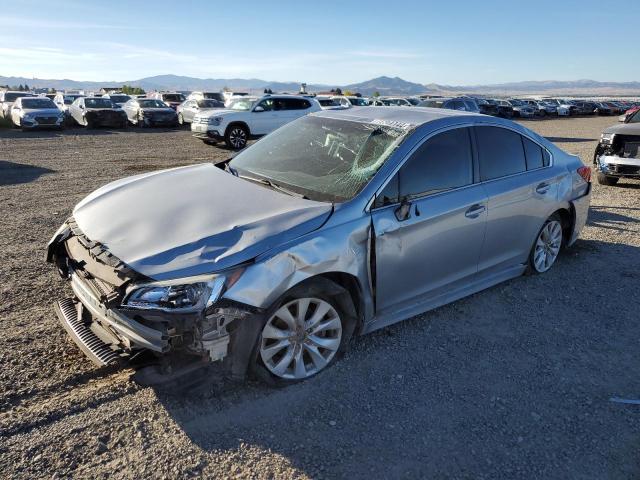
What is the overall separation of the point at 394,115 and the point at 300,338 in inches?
81.9

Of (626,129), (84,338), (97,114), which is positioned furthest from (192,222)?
(97,114)

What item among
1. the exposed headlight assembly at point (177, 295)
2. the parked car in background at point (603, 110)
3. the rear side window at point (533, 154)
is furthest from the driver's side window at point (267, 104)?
the parked car in background at point (603, 110)

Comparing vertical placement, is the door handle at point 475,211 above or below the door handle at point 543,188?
below

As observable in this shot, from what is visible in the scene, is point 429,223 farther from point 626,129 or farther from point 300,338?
point 626,129

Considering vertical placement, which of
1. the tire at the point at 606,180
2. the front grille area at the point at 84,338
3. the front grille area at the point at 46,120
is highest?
the front grille area at the point at 46,120

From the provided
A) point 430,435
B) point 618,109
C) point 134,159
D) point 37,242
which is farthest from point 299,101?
point 618,109

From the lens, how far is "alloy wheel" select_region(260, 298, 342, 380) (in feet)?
10.1

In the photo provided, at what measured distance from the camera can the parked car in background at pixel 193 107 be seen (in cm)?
2486

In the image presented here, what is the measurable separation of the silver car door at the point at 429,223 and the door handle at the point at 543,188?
2.92 ft

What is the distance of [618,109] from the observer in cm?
5572

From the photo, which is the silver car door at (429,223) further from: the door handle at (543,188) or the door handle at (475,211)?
the door handle at (543,188)

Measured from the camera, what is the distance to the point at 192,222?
10.4 feet

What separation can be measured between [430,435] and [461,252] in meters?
1.59

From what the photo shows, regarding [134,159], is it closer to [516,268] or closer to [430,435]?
[516,268]
